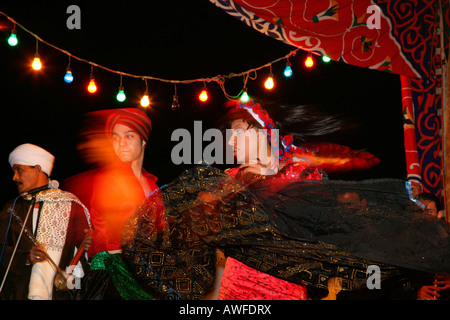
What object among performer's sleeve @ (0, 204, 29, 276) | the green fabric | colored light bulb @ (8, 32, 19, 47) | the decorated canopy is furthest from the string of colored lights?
the green fabric

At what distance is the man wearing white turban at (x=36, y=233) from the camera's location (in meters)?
2.80

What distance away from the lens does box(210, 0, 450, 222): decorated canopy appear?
128 inches

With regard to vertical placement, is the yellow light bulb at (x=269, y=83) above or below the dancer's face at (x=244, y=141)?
above

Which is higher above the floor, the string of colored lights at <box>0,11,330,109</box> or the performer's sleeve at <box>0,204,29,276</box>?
the string of colored lights at <box>0,11,330,109</box>

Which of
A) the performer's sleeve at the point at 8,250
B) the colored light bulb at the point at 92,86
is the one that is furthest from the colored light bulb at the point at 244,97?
the performer's sleeve at the point at 8,250

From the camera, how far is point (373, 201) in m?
2.25

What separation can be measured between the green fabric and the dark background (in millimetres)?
858

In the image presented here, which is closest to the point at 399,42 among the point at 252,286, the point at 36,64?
the point at 252,286

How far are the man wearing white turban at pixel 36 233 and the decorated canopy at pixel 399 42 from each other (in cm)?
168

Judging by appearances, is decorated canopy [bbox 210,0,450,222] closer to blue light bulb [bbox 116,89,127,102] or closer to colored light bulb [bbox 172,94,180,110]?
colored light bulb [bbox 172,94,180,110]

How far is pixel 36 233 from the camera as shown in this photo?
9.51 ft

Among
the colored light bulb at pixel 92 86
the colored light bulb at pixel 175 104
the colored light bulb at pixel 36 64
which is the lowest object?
the colored light bulb at pixel 175 104

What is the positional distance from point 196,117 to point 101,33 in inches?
38.2

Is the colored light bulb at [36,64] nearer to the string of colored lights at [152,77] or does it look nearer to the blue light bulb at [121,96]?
the string of colored lights at [152,77]
